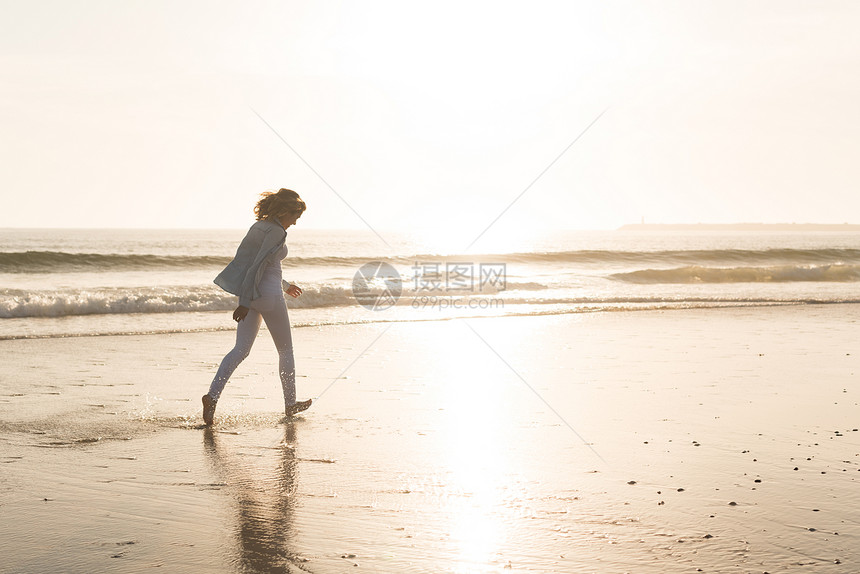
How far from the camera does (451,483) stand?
181 inches

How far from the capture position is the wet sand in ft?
11.6

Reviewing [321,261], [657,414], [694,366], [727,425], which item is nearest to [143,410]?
[657,414]

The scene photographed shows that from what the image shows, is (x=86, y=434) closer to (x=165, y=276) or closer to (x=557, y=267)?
(x=165, y=276)

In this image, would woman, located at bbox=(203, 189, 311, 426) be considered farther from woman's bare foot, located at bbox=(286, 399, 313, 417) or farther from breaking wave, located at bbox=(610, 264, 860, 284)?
breaking wave, located at bbox=(610, 264, 860, 284)

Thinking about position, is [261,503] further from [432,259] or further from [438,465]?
[432,259]

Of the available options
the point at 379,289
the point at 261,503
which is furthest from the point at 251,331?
the point at 379,289

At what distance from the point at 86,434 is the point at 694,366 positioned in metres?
6.52

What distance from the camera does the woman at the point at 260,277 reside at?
20.1 ft

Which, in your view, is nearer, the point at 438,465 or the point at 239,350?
the point at 438,465

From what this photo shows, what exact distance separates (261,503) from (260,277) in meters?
2.36

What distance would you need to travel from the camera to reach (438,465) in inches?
197

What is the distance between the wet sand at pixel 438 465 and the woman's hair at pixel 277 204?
5.59 ft

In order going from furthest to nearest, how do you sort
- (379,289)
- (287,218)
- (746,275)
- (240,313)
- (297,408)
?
(746,275), (379,289), (297,408), (287,218), (240,313)

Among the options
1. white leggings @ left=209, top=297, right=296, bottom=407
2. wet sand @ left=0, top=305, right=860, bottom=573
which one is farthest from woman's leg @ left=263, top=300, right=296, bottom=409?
wet sand @ left=0, top=305, right=860, bottom=573
